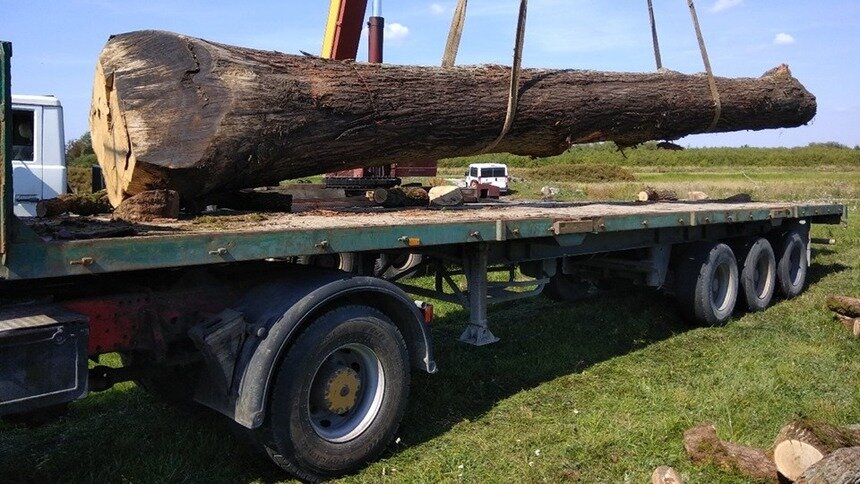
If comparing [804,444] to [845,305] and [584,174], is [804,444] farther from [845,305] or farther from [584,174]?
[584,174]

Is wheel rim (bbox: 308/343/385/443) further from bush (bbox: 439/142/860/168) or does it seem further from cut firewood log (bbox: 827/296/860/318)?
bush (bbox: 439/142/860/168)

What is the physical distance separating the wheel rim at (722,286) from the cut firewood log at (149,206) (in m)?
5.73

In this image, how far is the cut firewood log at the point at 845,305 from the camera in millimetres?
7460

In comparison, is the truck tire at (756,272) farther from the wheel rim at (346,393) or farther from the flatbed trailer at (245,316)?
the wheel rim at (346,393)

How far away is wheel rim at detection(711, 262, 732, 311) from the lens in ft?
26.0

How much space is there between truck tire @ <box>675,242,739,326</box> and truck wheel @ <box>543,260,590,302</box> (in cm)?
149

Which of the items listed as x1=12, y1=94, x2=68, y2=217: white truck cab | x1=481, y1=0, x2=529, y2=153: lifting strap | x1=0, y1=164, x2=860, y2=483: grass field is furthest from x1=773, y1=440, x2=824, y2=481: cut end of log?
x1=12, y1=94, x2=68, y2=217: white truck cab

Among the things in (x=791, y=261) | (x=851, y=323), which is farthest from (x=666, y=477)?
(x=791, y=261)

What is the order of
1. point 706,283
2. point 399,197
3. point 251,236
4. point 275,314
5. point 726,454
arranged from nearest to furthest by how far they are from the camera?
point 251,236
point 275,314
point 726,454
point 399,197
point 706,283

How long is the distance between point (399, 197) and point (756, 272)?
490 cm

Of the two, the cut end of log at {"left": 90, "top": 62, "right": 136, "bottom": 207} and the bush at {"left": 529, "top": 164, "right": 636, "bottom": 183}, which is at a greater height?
the bush at {"left": 529, "top": 164, "right": 636, "bottom": 183}

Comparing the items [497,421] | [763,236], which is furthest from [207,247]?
[763,236]

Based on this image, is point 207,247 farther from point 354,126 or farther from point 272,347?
point 354,126

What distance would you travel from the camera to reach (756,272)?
8.73 meters
